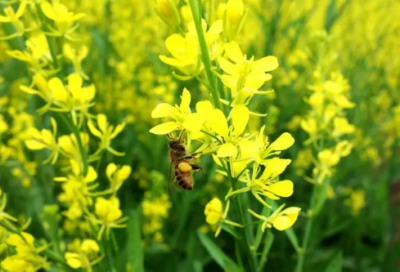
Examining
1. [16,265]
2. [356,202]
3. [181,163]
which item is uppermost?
[181,163]

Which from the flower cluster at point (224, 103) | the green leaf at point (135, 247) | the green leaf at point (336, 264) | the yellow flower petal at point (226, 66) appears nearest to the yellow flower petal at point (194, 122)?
the flower cluster at point (224, 103)

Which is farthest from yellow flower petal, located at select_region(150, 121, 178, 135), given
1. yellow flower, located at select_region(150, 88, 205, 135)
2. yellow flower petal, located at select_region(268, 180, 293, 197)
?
yellow flower petal, located at select_region(268, 180, 293, 197)

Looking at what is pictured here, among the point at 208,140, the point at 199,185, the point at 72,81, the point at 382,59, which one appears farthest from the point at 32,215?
the point at 382,59

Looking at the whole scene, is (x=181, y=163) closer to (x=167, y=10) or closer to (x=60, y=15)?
(x=167, y=10)

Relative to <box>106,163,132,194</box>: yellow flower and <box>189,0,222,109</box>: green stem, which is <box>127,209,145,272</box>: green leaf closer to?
<box>106,163,132,194</box>: yellow flower

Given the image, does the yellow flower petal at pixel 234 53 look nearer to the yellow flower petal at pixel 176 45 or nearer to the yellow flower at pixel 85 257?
the yellow flower petal at pixel 176 45

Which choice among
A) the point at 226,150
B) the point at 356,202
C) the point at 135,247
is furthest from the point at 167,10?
the point at 356,202
